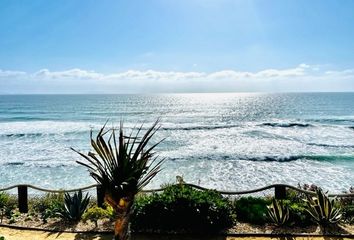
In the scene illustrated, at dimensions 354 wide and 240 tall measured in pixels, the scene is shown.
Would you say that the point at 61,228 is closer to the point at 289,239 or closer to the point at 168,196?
the point at 168,196

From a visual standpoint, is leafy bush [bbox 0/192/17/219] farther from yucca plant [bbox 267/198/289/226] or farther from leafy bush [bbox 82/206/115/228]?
yucca plant [bbox 267/198/289/226]

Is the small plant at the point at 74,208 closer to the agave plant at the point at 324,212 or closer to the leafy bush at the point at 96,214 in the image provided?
the leafy bush at the point at 96,214

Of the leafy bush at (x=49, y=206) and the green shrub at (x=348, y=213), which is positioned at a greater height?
the green shrub at (x=348, y=213)

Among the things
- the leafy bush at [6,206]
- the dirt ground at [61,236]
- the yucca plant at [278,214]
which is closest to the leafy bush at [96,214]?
the dirt ground at [61,236]

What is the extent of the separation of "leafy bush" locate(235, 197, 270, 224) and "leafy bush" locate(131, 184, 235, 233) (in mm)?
794

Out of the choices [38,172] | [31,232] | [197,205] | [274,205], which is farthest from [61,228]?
[38,172]

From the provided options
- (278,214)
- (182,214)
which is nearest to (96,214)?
(182,214)

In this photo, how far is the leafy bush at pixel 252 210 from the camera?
8.42m

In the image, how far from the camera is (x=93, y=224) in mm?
8578

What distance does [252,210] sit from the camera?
8711mm

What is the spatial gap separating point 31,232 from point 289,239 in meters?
6.08

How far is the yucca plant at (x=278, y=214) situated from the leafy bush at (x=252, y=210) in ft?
0.74

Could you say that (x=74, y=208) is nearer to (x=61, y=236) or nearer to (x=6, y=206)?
(x=61, y=236)

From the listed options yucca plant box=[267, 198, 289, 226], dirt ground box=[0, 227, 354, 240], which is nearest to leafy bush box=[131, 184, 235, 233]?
dirt ground box=[0, 227, 354, 240]
